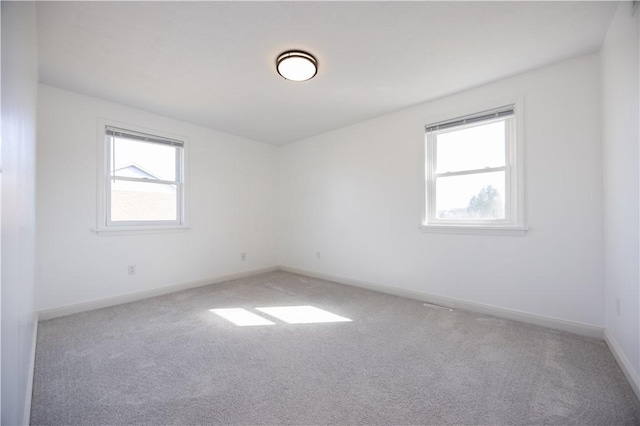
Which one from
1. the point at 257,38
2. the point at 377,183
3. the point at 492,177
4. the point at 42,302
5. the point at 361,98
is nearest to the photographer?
the point at 257,38

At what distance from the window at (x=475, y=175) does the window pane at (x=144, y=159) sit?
3.55 m

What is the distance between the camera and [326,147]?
441cm

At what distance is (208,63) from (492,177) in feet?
10.1

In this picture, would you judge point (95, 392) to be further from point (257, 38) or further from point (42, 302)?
point (257, 38)

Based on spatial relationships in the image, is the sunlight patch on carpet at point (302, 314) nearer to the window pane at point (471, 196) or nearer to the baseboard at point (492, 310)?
the baseboard at point (492, 310)

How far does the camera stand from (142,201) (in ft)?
11.6

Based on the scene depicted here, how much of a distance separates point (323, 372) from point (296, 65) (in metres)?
2.47

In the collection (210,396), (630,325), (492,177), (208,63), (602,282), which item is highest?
(208,63)

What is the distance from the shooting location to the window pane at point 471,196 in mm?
2848

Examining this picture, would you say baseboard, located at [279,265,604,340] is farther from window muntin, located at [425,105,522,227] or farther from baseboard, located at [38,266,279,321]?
baseboard, located at [38,266,279,321]

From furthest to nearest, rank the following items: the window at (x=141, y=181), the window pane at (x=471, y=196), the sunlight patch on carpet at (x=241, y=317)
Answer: the window at (x=141, y=181) < the window pane at (x=471, y=196) < the sunlight patch on carpet at (x=241, y=317)

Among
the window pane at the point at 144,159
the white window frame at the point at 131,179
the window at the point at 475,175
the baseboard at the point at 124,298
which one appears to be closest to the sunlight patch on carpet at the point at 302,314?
the baseboard at the point at 124,298

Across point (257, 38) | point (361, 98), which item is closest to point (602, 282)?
point (361, 98)

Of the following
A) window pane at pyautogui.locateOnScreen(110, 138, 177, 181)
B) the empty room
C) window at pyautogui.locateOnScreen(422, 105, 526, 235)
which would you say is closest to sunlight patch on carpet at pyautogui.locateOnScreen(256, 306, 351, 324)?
the empty room
